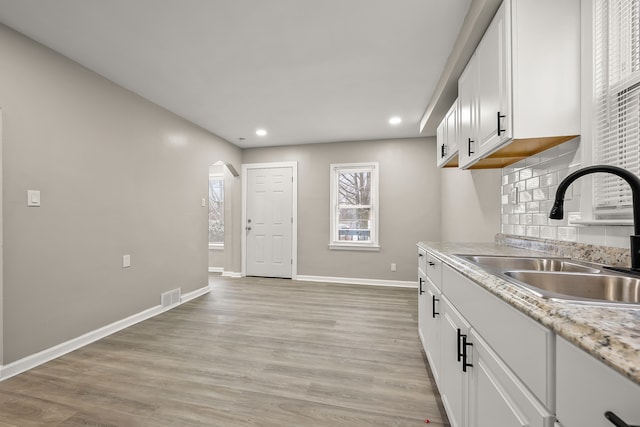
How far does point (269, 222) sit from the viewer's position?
533cm

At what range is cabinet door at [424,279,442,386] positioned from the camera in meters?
1.69

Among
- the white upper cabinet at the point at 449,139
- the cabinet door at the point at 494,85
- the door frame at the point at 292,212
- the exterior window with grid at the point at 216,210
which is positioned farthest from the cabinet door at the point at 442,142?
the exterior window with grid at the point at 216,210

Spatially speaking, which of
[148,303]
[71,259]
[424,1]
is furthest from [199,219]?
[424,1]

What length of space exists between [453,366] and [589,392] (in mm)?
950

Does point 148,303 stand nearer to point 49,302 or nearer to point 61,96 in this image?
point 49,302

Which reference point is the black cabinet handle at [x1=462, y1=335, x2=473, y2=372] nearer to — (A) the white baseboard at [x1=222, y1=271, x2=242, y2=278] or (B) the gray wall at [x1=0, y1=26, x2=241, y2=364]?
(B) the gray wall at [x1=0, y1=26, x2=241, y2=364]

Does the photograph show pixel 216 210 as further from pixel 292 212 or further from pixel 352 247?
pixel 352 247

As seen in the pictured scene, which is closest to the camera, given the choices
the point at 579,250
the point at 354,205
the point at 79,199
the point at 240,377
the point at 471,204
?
the point at 579,250

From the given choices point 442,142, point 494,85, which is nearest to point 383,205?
point 442,142

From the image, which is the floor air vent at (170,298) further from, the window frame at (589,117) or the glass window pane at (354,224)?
the window frame at (589,117)

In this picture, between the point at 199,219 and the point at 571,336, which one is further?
the point at 199,219

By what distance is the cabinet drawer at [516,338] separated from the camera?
2.07 feet

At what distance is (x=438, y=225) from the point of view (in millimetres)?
4637

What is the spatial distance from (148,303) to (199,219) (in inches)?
51.7
